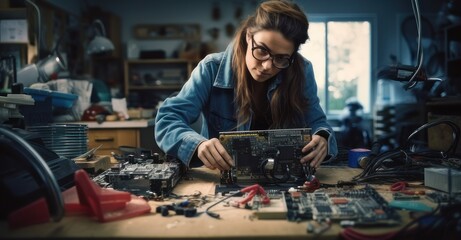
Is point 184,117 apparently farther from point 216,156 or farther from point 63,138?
point 63,138

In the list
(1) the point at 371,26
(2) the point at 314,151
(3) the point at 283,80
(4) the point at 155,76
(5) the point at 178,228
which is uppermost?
(1) the point at 371,26

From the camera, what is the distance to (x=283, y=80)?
158 cm

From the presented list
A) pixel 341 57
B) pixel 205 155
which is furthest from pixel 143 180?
pixel 341 57

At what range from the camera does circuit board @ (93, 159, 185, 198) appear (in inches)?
42.3

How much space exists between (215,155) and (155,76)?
4.95m

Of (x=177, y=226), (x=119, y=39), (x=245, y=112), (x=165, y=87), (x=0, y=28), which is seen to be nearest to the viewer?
(x=177, y=226)

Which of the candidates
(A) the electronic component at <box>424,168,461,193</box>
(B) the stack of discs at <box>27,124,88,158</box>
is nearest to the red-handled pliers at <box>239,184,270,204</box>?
(A) the electronic component at <box>424,168,461,193</box>

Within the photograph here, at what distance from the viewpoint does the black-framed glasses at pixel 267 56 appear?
4.45 ft

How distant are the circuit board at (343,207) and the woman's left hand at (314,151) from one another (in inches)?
8.4

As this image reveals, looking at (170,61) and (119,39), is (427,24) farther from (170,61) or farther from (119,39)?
(119,39)

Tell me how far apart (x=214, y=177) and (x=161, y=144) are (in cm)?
21

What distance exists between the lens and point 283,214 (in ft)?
2.80

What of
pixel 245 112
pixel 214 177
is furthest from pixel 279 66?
pixel 214 177

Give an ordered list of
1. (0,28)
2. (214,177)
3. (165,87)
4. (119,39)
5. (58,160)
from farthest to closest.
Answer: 1. (119,39)
2. (165,87)
3. (0,28)
4. (214,177)
5. (58,160)
